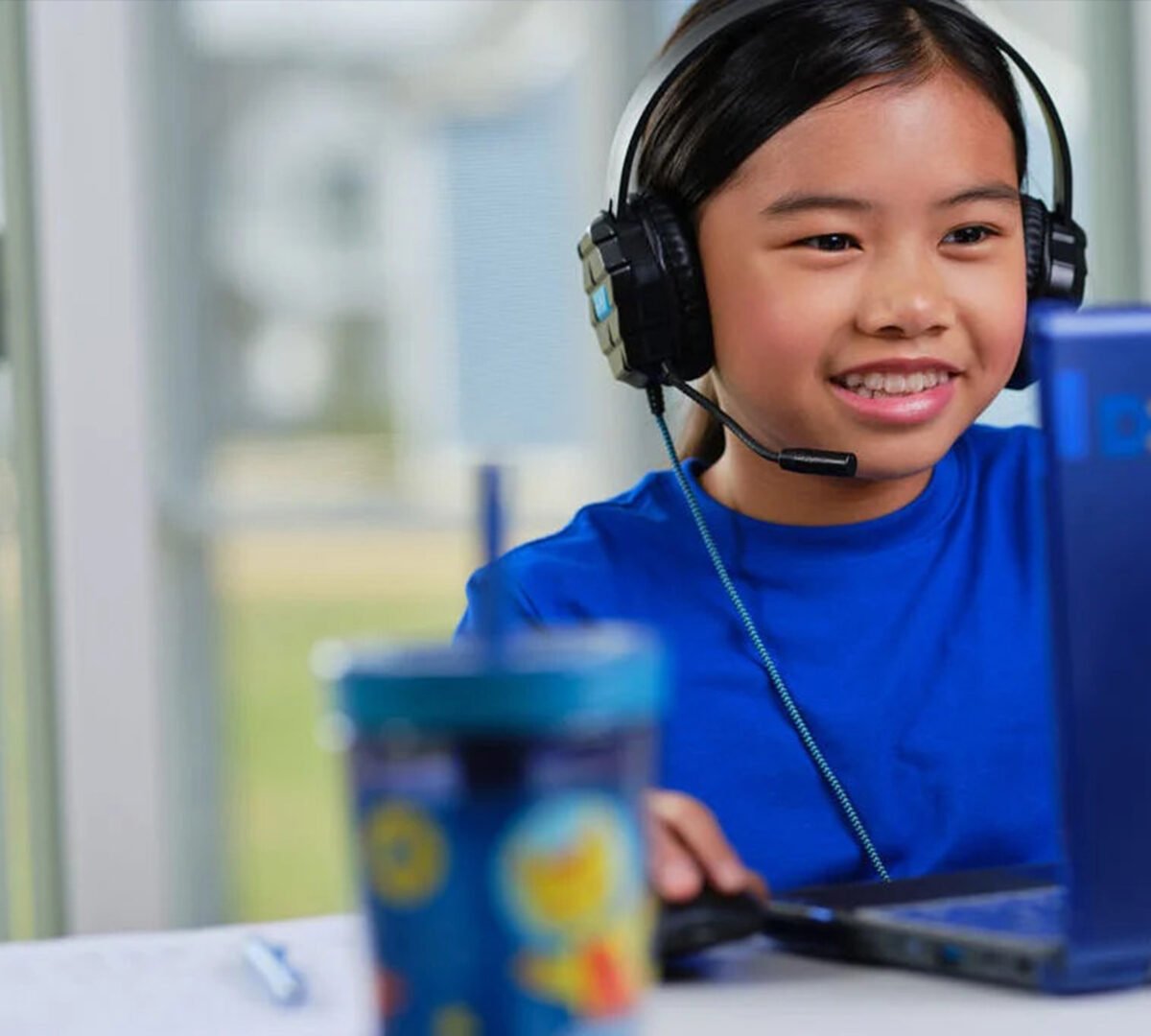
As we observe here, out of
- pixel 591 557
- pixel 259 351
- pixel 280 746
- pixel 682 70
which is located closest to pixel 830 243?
pixel 682 70

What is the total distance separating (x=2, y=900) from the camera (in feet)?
8.41

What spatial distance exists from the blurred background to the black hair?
45.0 inches

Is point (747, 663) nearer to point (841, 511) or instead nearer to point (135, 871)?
point (841, 511)

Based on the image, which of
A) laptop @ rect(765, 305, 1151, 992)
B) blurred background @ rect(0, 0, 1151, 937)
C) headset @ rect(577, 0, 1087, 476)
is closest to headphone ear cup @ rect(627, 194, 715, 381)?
headset @ rect(577, 0, 1087, 476)

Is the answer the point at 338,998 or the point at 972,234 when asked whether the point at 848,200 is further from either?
the point at 338,998

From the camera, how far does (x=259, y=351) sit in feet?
9.66

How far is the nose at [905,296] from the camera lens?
3.93 ft

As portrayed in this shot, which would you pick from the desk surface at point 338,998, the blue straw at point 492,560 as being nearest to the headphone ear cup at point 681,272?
the desk surface at point 338,998

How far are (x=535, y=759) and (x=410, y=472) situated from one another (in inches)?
94.6

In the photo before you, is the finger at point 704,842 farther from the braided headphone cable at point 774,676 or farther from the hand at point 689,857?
the braided headphone cable at point 774,676

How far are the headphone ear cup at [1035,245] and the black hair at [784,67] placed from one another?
6 cm

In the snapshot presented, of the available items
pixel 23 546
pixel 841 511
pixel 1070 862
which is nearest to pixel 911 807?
pixel 841 511

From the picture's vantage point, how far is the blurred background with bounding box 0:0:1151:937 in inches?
99.7

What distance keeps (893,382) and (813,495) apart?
158 mm
